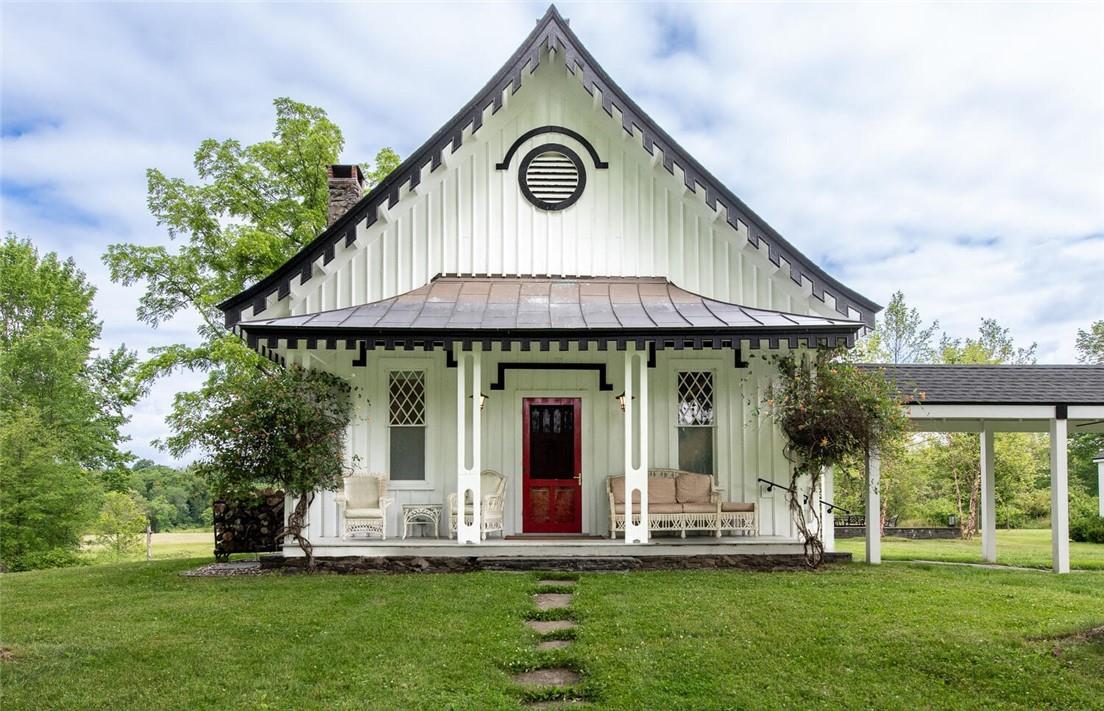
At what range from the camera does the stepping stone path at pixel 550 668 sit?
608 cm

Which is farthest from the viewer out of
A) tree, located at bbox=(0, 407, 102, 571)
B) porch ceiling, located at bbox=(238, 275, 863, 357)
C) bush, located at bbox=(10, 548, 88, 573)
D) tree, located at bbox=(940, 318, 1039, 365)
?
tree, located at bbox=(940, 318, 1039, 365)

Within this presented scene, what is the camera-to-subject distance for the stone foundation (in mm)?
10797

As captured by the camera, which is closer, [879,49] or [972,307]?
[879,49]

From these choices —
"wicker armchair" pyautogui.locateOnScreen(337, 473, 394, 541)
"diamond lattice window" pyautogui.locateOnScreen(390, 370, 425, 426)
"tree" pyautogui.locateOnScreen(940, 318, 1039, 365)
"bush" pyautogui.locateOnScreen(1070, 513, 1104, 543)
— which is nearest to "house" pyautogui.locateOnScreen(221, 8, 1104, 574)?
"diamond lattice window" pyautogui.locateOnScreen(390, 370, 425, 426)

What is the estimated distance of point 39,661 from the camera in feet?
22.0

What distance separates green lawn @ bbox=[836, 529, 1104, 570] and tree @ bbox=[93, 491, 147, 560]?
19740 millimetres

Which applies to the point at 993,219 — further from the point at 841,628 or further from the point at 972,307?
the point at 841,628

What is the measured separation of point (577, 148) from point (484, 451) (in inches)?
189

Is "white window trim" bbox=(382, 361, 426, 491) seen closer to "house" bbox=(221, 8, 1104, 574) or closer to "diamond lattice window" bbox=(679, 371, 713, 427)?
"house" bbox=(221, 8, 1104, 574)

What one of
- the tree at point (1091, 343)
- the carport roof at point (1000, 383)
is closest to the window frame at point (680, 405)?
the carport roof at point (1000, 383)

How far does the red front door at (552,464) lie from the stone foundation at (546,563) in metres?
1.54

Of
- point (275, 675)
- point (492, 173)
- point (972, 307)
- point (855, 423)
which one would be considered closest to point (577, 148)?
point (492, 173)

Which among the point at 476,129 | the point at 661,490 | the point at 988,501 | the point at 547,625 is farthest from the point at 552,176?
the point at 988,501

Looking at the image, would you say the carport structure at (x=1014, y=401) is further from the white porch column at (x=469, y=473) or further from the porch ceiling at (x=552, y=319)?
the white porch column at (x=469, y=473)
